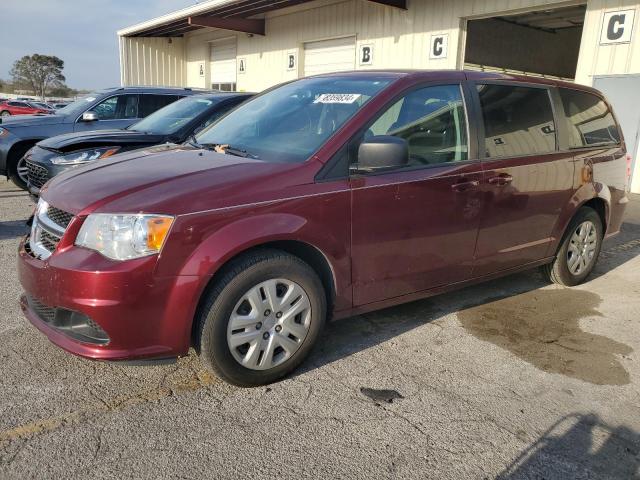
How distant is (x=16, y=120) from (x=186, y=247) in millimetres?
7477

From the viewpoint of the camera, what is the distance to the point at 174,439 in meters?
2.56

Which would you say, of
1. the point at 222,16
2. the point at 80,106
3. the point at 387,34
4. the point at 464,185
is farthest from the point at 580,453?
the point at 222,16

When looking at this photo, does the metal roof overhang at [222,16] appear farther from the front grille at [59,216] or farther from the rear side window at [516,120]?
the front grille at [59,216]

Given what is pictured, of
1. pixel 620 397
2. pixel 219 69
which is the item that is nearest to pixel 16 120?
pixel 620 397

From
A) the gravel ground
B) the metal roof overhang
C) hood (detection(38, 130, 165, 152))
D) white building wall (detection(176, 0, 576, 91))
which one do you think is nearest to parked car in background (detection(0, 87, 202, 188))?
hood (detection(38, 130, 165, 152))

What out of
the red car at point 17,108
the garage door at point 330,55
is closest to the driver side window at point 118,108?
the garage door at point 330,55

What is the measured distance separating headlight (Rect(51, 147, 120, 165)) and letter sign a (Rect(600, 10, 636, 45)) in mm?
9001

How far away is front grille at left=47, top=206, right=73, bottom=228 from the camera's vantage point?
2.80 meters

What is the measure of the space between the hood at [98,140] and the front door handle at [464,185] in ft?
13.2

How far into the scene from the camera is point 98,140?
6.13 metres

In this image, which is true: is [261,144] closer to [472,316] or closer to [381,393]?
[381,393]

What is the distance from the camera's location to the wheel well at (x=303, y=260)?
279cm

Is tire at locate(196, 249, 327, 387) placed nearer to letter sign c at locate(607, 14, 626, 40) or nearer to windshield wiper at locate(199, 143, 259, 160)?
windshield wiper at locate(199, 143, 259, 160)

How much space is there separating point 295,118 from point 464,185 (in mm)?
1222
